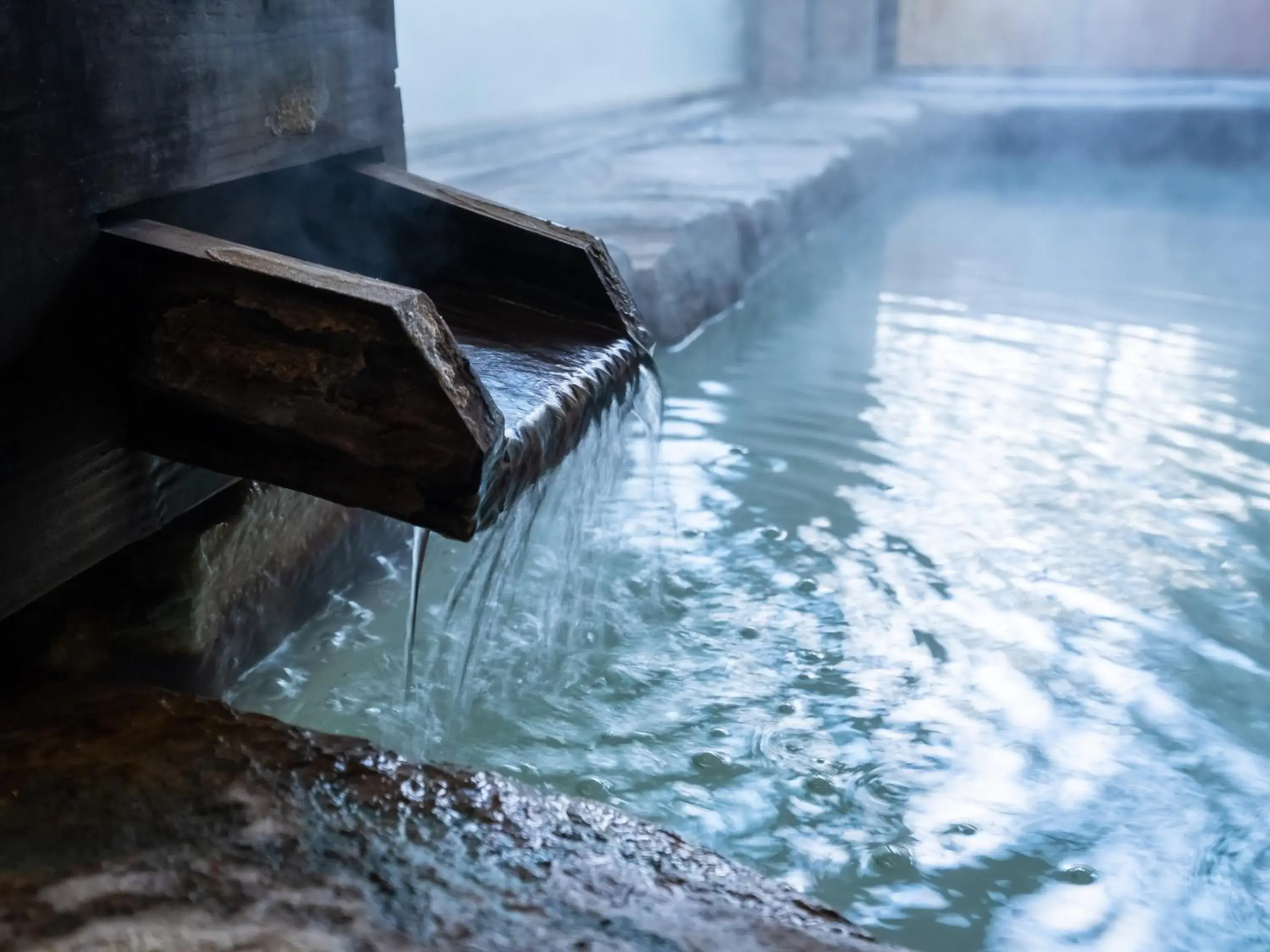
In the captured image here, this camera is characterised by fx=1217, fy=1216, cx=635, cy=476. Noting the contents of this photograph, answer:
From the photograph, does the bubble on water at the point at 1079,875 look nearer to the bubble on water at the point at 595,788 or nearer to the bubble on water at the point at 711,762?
the bubble on water at the point at 711,762

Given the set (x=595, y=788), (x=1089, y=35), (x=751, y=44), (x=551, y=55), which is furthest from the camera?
(x=1089, y=35)

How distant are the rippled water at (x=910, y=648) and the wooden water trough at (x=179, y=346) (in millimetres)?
461

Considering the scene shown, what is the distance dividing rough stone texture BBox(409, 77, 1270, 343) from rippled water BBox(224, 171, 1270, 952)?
0.70 meters

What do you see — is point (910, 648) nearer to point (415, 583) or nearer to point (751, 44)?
point (415, 583)

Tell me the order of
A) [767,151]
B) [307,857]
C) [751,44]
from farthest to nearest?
1. [751,44]
2. [767,151]
3. [307,857]

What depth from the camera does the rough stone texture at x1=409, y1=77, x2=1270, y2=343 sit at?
15.5 feet

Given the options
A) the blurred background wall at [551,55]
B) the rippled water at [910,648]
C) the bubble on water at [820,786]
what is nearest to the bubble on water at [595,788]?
the rippled water at [910,648]

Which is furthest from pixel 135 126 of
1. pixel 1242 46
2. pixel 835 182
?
pixel 1242 46

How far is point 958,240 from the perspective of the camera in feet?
22.7

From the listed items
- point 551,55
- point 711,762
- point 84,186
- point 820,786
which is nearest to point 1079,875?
point 820,786

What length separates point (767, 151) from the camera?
23.0 ft

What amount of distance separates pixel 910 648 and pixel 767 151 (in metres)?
5.03

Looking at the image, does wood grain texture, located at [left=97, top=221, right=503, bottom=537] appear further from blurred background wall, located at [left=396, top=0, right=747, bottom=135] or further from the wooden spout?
blurred background wall, located at [left=396, top=0, right=747, bottom=135]

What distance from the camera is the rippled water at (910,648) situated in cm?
191
